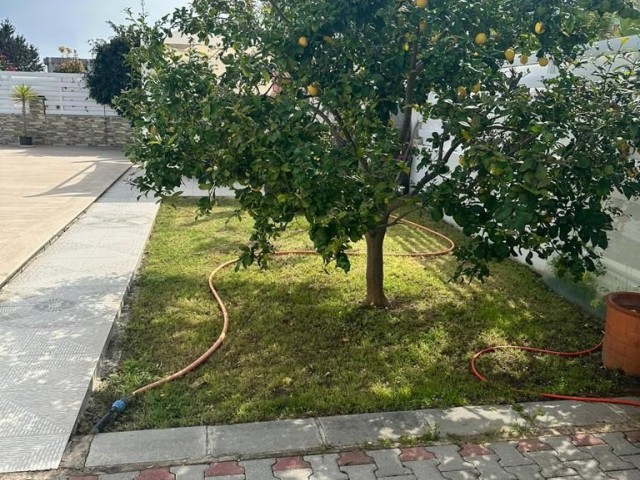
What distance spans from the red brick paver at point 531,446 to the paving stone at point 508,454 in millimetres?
32

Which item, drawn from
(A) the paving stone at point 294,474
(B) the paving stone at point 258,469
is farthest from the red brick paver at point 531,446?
(B) the paving stone at point 258,469

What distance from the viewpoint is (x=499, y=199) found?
116 inches

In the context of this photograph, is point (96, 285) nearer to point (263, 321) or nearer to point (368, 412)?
point (263, 321)

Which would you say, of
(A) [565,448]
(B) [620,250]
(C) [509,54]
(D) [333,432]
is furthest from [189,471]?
(B) [620,250]

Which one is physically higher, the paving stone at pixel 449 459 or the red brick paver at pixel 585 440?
the red brick paver at pixel 585 440

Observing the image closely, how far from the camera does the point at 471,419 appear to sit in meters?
2.98

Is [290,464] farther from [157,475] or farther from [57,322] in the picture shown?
[57,322]

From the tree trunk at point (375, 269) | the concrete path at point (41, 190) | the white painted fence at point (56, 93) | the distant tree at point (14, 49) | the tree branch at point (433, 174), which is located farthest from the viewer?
the distant tree at point (14, 49)

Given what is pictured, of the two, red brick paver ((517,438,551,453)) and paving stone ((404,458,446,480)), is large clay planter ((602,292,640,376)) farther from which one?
paving stone ((404,458,446,480))

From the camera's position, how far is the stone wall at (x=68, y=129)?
69.6 feet

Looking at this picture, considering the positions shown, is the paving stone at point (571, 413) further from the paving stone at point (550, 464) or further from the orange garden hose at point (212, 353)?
the paving stone at point (550, 464)

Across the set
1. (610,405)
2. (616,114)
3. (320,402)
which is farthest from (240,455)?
(616,114)

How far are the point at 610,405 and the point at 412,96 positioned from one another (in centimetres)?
226

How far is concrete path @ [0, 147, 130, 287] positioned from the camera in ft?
20.1
